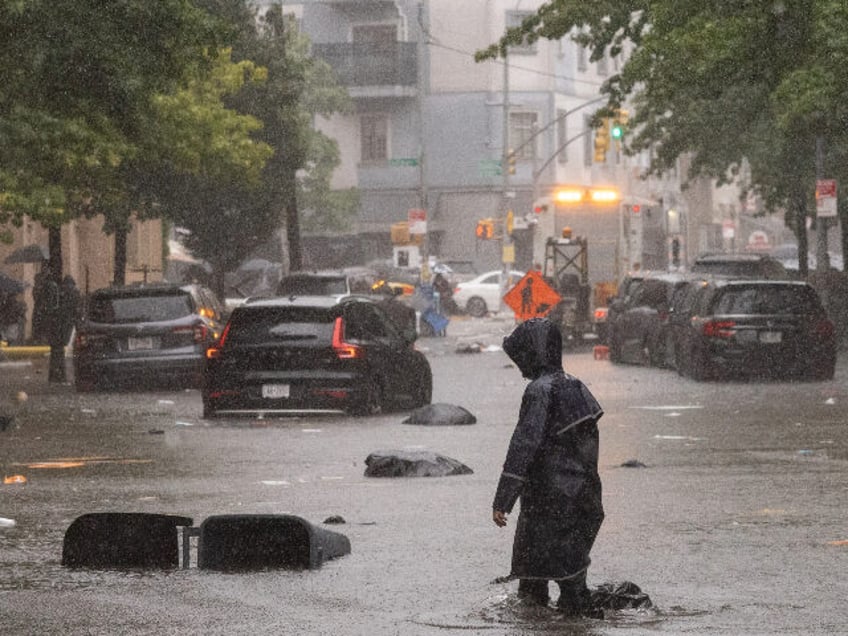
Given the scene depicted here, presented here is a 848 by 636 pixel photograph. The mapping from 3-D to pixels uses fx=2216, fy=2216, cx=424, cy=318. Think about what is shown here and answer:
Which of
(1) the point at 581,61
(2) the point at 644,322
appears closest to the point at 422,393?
(2) the point at 644,322

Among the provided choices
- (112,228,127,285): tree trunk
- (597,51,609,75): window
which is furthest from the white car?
(112,228,127,285): tree trunk

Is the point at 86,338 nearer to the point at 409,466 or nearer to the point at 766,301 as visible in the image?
the point at 766,301

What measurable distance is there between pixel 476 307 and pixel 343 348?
46.6 metres

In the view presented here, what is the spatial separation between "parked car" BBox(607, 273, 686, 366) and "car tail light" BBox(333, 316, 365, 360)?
11936mm

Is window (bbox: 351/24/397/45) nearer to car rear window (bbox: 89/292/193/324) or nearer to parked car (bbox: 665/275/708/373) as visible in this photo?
parked car (bbox: 665/275/708/373)

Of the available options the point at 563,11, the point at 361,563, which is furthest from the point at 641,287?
the point at 361,563

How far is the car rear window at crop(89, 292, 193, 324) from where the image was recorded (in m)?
30.8

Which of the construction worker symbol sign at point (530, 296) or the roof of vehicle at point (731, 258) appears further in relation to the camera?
the roof of vehicle at point (731, 258)

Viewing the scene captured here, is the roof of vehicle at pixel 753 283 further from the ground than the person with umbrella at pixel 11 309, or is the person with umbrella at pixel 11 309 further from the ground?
the roof of vehicle at pixel 753 283

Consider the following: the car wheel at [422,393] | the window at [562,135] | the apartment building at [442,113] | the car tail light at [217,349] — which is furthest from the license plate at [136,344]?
the window at [562,135]

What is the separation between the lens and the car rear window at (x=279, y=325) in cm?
2466

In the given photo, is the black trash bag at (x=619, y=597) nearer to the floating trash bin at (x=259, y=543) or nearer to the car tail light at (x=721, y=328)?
the floating trash bin at (x=259, y=543)

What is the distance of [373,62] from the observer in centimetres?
7938

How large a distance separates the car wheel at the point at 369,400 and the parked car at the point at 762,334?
7.94 metres
